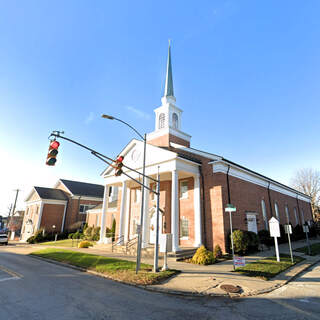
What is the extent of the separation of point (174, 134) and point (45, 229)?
3230cm

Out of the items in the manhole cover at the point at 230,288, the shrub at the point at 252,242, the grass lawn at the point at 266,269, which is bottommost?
the manhole cover at the point at 230,288

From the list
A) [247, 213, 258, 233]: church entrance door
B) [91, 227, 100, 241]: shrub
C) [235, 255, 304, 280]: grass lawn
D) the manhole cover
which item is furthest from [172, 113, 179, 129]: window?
[91, 227, 100, 241]: shrub

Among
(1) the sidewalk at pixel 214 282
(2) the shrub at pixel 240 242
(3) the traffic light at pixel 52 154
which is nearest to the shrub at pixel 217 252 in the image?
(2) the shrub at pixel 240 242

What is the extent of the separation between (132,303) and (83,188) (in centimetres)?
4285

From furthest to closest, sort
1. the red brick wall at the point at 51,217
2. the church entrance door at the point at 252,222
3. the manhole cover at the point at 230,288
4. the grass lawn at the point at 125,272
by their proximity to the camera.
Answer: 1. the red brick wall at the point at 51,217
2. the church entrance door at the point at 252,222
3. the grass lawn at the point at 125,272
4. the manhole cover at the point at 230,288

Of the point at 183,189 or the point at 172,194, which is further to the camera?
the point at 183,189

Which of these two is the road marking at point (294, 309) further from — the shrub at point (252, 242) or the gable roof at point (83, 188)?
the gable roof at point (83, 188)

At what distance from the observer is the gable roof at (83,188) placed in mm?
43812

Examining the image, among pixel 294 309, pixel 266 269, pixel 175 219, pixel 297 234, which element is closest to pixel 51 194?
pixel 175 219

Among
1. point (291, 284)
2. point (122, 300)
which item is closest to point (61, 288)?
point (122, 300)

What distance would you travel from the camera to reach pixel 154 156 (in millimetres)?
19500

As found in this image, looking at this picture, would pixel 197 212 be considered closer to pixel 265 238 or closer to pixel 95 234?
pixel 265 238

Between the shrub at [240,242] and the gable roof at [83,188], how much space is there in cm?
3526

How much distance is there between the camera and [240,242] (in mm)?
15578
